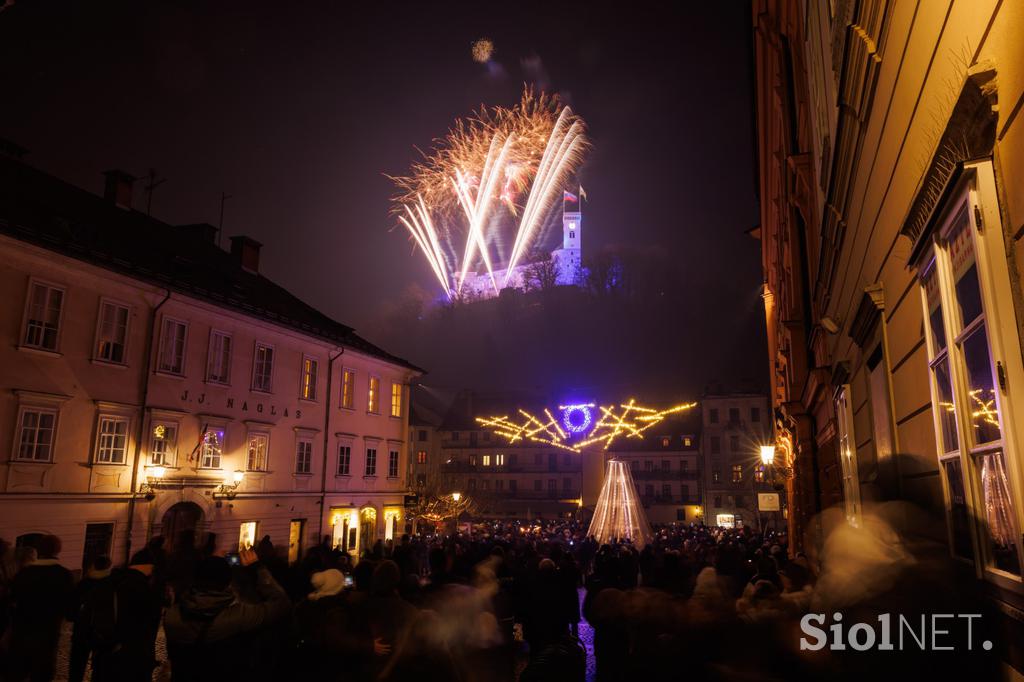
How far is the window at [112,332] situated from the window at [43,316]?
1.22 meters

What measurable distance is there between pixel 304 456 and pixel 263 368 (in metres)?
4.34

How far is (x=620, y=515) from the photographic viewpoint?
28.6m

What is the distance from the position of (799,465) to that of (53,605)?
15105mm

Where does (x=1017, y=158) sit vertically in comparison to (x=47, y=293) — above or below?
below

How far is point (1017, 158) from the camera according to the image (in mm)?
2332

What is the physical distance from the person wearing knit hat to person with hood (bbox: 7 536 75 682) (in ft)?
11.3

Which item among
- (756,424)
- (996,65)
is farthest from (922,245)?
(756,424)

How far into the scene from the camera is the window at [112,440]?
2066cm

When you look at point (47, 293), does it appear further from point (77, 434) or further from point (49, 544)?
point (49, 544)

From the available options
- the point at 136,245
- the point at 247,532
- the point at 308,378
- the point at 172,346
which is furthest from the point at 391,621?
the point at 308,378

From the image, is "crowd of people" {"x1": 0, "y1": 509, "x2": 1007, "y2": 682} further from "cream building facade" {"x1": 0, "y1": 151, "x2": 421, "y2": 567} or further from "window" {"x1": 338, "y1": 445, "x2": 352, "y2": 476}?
"window" {"x1": 338, "y1": 445, "x2": 352, "y2": 476}

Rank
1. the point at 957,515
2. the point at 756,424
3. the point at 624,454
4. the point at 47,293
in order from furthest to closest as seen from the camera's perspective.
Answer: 1. the point at 624,454
2. the point at 756,424
3. the point at 47,293
4. the point at 957,515

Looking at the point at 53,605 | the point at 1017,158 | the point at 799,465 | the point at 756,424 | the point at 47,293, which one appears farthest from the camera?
the point at 756,424

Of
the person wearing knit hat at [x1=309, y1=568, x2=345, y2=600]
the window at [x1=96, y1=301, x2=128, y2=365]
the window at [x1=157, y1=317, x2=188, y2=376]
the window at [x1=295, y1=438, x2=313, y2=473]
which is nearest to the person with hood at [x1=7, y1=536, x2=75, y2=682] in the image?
the person wearing knit hat at [x1=309, y1=568, x2=345, y2=600]
